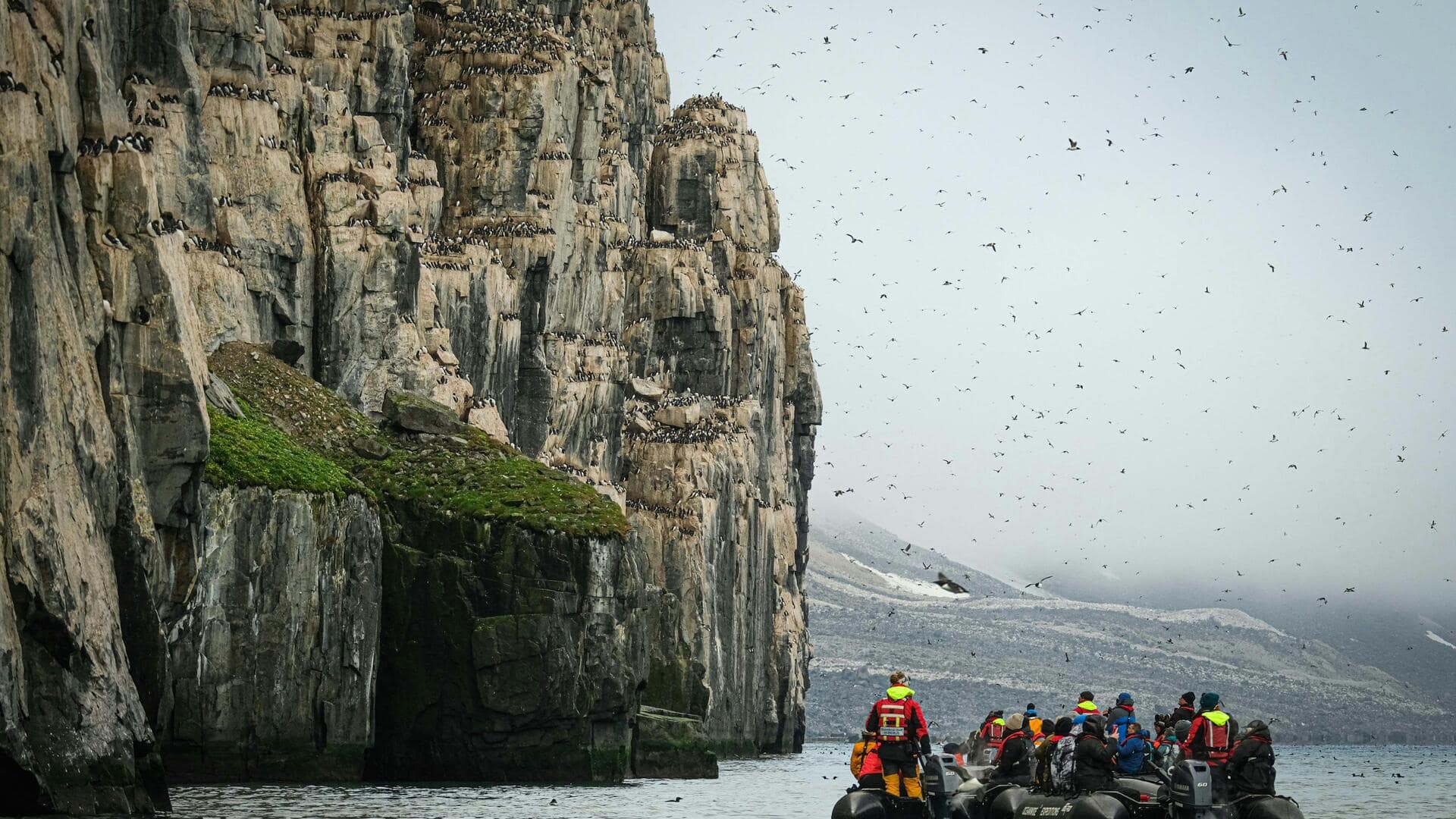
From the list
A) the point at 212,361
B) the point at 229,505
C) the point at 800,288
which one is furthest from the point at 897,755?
the point at 800,288

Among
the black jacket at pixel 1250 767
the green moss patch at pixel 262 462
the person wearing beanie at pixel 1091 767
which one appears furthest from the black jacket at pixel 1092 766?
the green moss patch at pixel 262 462

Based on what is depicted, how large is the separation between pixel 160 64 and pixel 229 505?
14.9m

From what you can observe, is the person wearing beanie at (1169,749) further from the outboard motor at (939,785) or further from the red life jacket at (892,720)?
the red life jacket at (892,720)

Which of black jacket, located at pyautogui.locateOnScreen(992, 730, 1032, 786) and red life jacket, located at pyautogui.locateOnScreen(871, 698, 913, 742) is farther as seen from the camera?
black jacket, located at pyautogui.locateOnScreen(992, 730, 1032, 786)

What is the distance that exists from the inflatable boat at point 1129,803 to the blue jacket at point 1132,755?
0.45 m

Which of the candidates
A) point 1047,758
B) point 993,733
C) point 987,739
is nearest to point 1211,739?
point 1047,758

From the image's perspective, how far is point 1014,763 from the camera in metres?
43.8

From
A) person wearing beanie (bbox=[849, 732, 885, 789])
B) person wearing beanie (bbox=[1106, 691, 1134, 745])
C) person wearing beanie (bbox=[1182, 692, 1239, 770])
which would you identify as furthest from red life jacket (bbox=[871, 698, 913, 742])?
person wearing beanie (bbox=[1182, 692, 1239, 770])

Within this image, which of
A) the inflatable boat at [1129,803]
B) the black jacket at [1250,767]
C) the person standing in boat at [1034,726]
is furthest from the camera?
the person standing in boat at [1034,726]

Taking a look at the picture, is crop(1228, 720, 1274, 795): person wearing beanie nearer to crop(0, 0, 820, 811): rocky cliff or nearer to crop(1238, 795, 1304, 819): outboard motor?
crop(1238, 795, 1304, 819): outboard motor

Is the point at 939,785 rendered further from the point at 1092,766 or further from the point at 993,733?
the point at 993,733

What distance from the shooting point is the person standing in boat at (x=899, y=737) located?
3947cm

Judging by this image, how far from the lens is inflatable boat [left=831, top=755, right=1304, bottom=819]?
36.8m

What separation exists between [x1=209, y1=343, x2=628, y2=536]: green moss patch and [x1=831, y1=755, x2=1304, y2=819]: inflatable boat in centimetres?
2518
